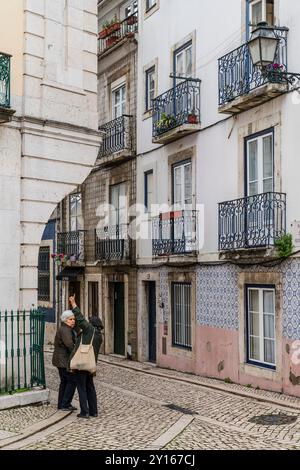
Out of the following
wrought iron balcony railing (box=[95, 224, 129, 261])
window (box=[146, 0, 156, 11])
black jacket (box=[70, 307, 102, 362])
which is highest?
window (box=[146, 0, 156, 11])

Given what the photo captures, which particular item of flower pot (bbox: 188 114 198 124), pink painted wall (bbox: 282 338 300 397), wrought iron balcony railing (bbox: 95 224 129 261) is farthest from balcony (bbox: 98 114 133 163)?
pink painted wall (bbox: 282 338 300 397)

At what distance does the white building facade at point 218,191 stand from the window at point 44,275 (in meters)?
5.95

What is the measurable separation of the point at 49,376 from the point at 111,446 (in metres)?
6.16

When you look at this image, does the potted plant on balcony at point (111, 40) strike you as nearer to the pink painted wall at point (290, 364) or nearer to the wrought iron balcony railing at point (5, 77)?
the wrought iron balcony railing at point (5, 77)

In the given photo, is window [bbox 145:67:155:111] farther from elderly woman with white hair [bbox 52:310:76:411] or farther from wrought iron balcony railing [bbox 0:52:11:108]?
elderly woman with white hair [bbox 52:310:76:411]

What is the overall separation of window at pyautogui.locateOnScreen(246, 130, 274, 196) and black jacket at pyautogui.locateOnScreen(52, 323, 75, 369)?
4880 millimetres

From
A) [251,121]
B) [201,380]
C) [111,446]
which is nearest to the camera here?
[111,446]

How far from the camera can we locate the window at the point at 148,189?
17.6 m

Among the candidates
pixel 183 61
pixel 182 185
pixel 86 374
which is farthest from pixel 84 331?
pixel 183 61

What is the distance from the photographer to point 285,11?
12.2 meters

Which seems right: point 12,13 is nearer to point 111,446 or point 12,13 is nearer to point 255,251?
point 255,251

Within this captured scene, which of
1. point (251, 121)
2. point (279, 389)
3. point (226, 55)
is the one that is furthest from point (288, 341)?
point (226, 55)

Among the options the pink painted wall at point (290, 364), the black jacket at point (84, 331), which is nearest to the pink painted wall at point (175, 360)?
the pink painted wall at point (290, 364)

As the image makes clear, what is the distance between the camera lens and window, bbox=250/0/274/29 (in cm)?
1290
